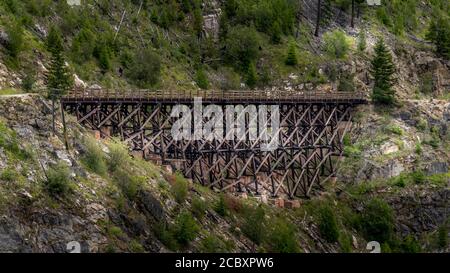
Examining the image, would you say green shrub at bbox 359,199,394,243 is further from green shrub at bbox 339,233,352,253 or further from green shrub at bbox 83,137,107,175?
green shrub at bbox 83,137,107,175

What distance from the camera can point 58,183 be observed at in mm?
51438

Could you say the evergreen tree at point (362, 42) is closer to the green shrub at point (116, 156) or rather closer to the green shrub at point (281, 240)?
the green shrub at point (281, 240)

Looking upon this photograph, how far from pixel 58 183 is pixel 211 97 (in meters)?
18.1

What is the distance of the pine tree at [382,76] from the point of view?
262 ft

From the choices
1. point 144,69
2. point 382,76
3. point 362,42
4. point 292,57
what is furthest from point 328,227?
point 362,42

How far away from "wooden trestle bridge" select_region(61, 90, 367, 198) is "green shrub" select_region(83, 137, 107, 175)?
462 centimetres

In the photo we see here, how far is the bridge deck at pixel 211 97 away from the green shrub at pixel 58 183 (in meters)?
8.62

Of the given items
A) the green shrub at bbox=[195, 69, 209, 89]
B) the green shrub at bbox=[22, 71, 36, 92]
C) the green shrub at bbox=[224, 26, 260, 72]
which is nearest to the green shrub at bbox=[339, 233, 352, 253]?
the green shrub at bbox=[195, 69, 209, 89]

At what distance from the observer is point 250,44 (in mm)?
85000

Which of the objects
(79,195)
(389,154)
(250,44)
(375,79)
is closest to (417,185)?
(389,154)

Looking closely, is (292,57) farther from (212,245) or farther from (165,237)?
(165,237)

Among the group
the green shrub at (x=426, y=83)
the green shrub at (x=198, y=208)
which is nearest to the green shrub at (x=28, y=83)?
the green shrub at (x=198, y=208)

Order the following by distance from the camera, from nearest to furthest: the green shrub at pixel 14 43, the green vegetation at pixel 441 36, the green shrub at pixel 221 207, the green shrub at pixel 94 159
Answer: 1. the green shrub at pixel 94 159
2. the green shrub at pixel 221 207
3. the green shrub at pixel 14 43
4. the green vegetation at pixel 441 36
